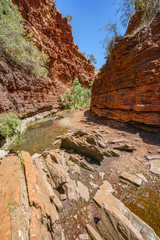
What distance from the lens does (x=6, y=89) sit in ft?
30.9

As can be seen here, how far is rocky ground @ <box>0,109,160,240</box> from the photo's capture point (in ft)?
5.40

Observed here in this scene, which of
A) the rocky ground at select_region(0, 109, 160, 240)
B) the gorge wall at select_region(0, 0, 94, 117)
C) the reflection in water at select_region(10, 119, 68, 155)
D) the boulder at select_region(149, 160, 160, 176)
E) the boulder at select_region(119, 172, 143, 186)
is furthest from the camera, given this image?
the gorge wall at select_region(0, 0, 94, 117)

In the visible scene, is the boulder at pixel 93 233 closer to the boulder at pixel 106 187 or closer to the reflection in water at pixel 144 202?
the boulder at pixel 106 187

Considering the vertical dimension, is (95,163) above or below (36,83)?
below

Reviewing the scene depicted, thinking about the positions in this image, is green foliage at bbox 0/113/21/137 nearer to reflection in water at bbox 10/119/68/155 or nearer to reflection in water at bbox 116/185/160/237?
reflection in water at bbox 10/119/68/155

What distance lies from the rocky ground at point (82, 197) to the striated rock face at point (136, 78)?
3653 mm

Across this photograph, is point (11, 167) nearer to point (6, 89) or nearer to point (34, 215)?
point (34, 215)

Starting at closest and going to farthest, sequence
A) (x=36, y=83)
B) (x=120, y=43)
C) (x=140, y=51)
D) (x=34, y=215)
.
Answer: (x=34, y=215) → (x=140, y=51) → (x=120, y=43) → (x=36, y=83)

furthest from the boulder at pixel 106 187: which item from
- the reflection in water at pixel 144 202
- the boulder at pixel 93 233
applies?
the boulder at pixel 93 233

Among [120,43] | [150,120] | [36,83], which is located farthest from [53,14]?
[150,120]

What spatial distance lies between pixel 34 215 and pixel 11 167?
161 centimetres

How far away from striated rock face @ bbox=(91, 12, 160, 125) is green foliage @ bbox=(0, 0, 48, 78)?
9.60m

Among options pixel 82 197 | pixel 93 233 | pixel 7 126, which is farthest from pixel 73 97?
pixel 93 233

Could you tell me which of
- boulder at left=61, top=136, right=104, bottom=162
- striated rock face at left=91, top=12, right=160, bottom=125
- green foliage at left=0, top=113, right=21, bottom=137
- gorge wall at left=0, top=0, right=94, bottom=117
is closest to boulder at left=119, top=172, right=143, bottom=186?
boulder at left=61, top=136, right=104, bottom=162
